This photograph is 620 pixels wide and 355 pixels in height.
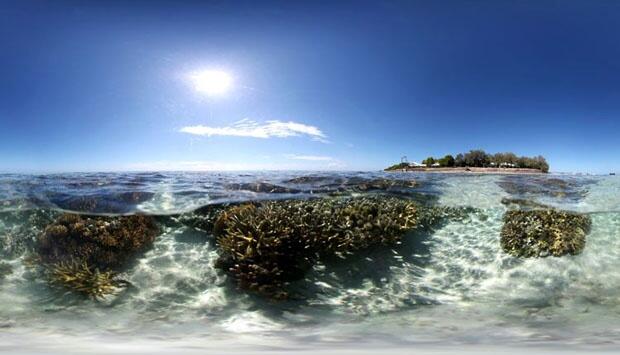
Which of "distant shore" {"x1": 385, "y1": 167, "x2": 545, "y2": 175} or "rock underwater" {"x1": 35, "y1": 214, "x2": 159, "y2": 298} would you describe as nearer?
"rock underwater" {"x1": 35, "y1": 214, "x2": 159, "y2": 298}

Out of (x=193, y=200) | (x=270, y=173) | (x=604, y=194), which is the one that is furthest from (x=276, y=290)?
(x=604, y=194)

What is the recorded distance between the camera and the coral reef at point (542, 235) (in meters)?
8.59

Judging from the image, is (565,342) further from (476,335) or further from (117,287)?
(117,287)

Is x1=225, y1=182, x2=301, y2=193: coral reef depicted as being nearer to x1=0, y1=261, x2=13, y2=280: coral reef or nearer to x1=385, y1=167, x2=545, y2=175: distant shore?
x1=385, y1=167, x2=545, y2=175: distant shore

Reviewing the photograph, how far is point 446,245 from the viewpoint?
920cm

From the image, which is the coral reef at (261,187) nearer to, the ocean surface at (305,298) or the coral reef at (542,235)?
the ocean surface at (305,298)

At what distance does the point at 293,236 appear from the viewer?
7.37 metres

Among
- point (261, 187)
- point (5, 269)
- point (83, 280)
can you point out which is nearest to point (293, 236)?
→ point (83, 280)

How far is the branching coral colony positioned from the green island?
5.58 meters

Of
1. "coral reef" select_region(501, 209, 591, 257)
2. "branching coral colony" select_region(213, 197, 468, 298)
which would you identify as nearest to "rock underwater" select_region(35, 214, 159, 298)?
"branching coral colony" select_region(213, 197, 468, 298)

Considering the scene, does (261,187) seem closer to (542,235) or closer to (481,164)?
(542,235)

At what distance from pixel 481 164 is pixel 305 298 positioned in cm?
1106

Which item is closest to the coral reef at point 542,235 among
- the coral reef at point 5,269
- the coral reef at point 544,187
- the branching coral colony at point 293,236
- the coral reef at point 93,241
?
the branching coral colony at point 293,236

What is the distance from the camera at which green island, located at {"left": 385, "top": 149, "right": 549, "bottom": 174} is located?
14.1 metres
